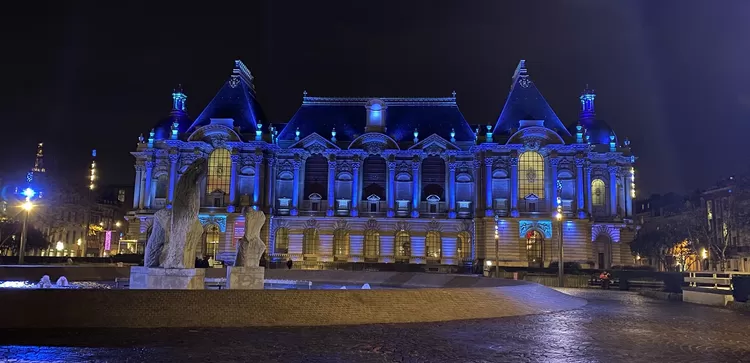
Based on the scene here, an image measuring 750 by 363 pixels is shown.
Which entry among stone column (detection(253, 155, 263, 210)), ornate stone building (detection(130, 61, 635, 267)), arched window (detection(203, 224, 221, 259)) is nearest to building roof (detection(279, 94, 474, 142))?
ornate stone building (detection(130, 61, 635, 267))

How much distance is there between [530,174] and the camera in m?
69.8

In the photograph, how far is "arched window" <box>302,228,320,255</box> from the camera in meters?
71.3

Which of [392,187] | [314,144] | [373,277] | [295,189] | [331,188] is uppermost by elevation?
[314,144]

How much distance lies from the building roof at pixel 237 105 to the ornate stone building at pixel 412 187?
308 mm

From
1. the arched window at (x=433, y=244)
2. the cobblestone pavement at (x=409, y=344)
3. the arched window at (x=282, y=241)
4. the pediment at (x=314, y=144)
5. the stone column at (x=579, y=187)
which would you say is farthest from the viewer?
the pediment at (x=314, y=144)

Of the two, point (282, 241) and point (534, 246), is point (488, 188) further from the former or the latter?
point (282, 241)

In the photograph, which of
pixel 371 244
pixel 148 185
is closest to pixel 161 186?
pixel 148 185

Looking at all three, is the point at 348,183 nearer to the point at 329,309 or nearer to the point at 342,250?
the point at 342,250

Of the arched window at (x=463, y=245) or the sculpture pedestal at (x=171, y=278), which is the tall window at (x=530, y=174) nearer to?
the arched window at (x=463, y=245)

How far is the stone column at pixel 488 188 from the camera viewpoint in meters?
68.3

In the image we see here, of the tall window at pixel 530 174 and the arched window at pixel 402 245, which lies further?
the arched window at pixel 402 245

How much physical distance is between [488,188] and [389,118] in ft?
50.3

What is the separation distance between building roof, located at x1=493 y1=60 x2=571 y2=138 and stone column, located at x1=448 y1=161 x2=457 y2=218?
6652mm

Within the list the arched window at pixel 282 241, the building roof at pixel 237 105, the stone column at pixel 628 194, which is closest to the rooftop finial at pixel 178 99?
the building roof at pixel 237 105
